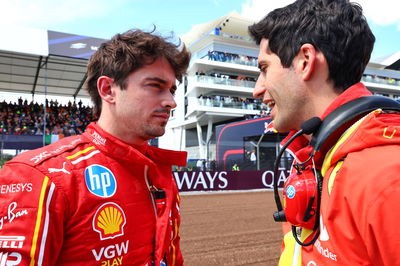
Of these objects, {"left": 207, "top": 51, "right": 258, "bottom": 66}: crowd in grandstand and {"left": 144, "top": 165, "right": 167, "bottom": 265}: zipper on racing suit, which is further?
{"left": 207, "top": 51, "right": 258, "bottom": 66}: crowd in grandstand

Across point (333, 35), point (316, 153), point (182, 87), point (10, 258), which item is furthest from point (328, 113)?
point (182, 87)

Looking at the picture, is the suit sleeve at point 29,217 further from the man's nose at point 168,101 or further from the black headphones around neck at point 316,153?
the black headphones around neck at point 316,153

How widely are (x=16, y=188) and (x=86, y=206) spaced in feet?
0.98

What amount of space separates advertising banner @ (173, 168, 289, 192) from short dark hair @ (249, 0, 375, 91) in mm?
11185

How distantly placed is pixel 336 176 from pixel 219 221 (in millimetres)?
6559

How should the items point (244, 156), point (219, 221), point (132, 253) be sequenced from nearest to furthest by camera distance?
point (132, 253), point (219, 221), point (244, 156)

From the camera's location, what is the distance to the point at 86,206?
4.80 feet

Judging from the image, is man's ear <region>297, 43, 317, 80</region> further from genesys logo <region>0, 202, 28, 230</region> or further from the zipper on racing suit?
genesys logo <region>0, 202, 28, 230</region>

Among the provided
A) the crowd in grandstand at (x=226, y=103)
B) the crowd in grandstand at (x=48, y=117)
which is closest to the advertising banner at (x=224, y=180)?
the crowd in grandstand at (x=48, y=117)

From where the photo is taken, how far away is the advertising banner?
12797 mm

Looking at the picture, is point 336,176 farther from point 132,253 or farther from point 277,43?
point 132,253

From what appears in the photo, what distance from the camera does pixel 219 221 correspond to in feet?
23.8

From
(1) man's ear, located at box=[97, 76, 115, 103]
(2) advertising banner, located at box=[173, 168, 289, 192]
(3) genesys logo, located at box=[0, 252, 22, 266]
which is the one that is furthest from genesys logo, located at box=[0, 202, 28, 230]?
(2) advertising banner, located at box=[173, 168, 289, 192]

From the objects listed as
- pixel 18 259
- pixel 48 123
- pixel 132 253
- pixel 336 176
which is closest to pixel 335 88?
pixel 336 176
